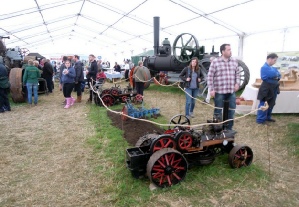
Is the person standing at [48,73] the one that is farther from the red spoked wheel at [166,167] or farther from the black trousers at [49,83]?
the red spoked wheel at [166,167]

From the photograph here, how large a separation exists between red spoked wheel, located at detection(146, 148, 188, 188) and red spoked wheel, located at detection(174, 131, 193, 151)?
19cm

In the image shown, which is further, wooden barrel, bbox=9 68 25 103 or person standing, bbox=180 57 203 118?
wooden barrel, bbox=9 68 25 103

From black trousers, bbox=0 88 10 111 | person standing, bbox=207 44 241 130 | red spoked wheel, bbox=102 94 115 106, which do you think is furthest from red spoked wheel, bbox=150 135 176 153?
black trousers, bbox=0 88 10 111

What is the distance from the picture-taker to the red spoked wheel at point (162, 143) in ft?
8.80

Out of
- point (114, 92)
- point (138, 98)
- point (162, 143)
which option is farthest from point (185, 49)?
point (162, 143)

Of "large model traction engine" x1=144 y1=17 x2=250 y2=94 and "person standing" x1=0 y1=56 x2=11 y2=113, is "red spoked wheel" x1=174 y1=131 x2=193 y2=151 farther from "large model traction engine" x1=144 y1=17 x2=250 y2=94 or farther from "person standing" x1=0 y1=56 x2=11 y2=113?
"person standing" x1=0 y1=56 x2=11 y2=113

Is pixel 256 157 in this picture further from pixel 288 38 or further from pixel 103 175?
pixel 288 38

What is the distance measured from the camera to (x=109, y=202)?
242cm

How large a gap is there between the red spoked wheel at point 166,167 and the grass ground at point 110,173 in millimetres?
88

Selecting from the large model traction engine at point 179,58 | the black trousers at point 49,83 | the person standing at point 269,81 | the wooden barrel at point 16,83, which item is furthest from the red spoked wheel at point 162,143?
the black trousers at point 49,83

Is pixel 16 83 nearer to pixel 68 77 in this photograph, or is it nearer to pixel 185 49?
pixel 68 77

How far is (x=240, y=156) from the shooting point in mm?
3016

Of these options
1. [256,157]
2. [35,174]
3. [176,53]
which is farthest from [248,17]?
[35,174]

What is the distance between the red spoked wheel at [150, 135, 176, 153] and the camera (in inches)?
106
